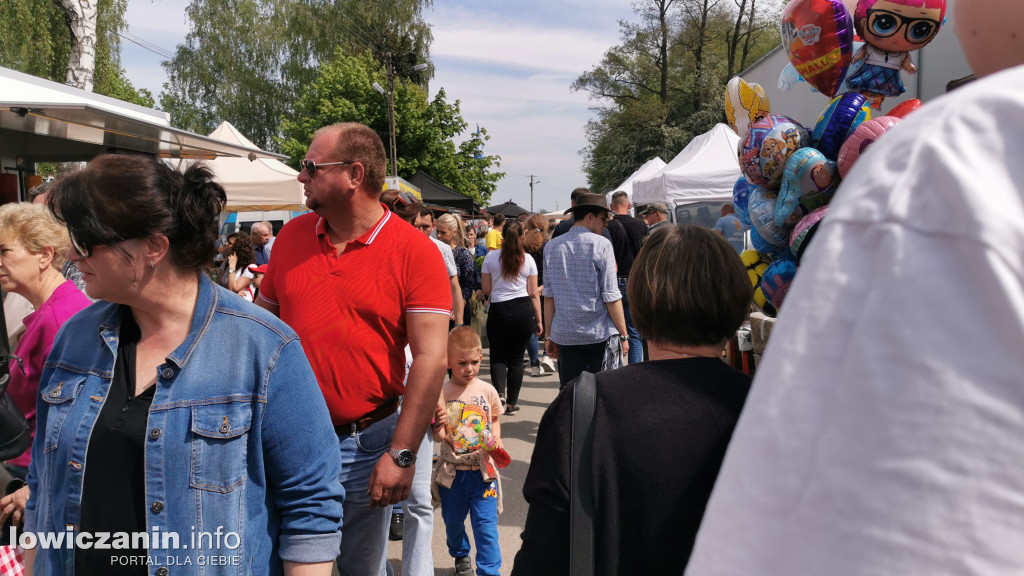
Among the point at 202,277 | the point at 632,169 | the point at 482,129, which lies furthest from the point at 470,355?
the point at 632,169

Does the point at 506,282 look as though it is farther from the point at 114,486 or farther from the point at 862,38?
the point at 114,486

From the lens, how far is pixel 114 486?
1.74 meters

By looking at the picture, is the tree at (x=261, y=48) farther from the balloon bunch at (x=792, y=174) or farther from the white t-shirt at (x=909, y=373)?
the white t-shirt at (x=909, y=373)

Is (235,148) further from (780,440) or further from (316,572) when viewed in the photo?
(780,440)

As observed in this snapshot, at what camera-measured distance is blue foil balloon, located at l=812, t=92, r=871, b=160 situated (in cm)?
421

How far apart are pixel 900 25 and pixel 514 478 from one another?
3.90 metres

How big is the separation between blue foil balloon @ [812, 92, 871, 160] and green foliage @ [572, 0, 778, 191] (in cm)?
2797

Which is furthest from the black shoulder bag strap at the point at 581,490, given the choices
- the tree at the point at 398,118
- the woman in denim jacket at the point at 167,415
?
the tree at the point at 398,118

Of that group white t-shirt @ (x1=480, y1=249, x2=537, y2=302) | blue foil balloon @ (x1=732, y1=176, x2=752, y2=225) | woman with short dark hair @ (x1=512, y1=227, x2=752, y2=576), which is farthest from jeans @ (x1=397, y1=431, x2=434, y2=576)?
white t-shirt @ (x1=480, y1=249, x2=537, y2=302)

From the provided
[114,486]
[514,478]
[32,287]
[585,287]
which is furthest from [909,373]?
[514,478]

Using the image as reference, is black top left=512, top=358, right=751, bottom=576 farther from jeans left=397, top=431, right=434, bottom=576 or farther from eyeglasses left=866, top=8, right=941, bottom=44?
eyeglasses left=866, top=8, right=941, bottom=44

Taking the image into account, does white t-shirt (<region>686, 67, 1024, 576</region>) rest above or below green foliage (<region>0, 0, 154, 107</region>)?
below

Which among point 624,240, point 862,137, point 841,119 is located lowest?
point 624,240

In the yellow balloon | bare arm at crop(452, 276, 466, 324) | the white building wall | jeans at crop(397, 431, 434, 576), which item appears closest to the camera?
jeans at crop(397, 431, 434, 576)
